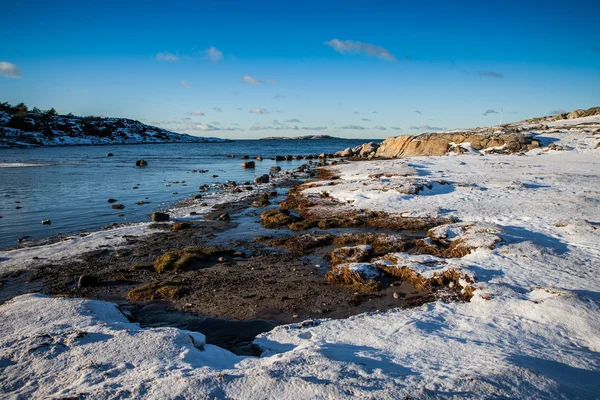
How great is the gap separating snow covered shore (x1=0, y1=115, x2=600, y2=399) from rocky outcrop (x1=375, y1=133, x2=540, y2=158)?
38.7 meters

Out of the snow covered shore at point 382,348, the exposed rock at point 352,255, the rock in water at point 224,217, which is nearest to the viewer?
the snow covered shore at point 382,348

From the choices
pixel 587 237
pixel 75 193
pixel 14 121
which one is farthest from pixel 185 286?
pixel 14 121

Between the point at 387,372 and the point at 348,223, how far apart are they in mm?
13902

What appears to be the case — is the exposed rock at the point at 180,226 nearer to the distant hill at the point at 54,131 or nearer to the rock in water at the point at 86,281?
the rock in water at the point at 86,281

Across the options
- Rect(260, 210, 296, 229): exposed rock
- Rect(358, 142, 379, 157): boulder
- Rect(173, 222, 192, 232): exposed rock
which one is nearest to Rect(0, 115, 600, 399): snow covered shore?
Rect(260, 210, 296, 229): exposed rock

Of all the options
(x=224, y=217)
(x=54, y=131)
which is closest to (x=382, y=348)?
(x=224, y=217)

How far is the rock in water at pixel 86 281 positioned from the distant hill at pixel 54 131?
114290mm

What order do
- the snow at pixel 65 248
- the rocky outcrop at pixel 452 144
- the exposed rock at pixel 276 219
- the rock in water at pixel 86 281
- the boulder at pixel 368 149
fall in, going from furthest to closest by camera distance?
1. the boulder at pixel 368 149
2. the rocky outcrop at pixel 452 144
3. the exposed rock at pixel 276 219
4. the snow at pixel 65 248
5. the rock in water at pixel 86 281

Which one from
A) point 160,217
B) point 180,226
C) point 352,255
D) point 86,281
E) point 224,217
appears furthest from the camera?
point 224,217

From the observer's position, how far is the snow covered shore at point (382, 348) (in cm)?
556

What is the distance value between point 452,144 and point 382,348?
2052 inches

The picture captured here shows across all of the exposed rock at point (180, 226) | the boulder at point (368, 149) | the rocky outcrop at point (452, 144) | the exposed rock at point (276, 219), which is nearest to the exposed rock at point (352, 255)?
the exposed rock at point (276, 219)

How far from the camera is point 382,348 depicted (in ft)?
24.6

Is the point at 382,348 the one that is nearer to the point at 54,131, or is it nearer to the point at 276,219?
the point at 276,219
